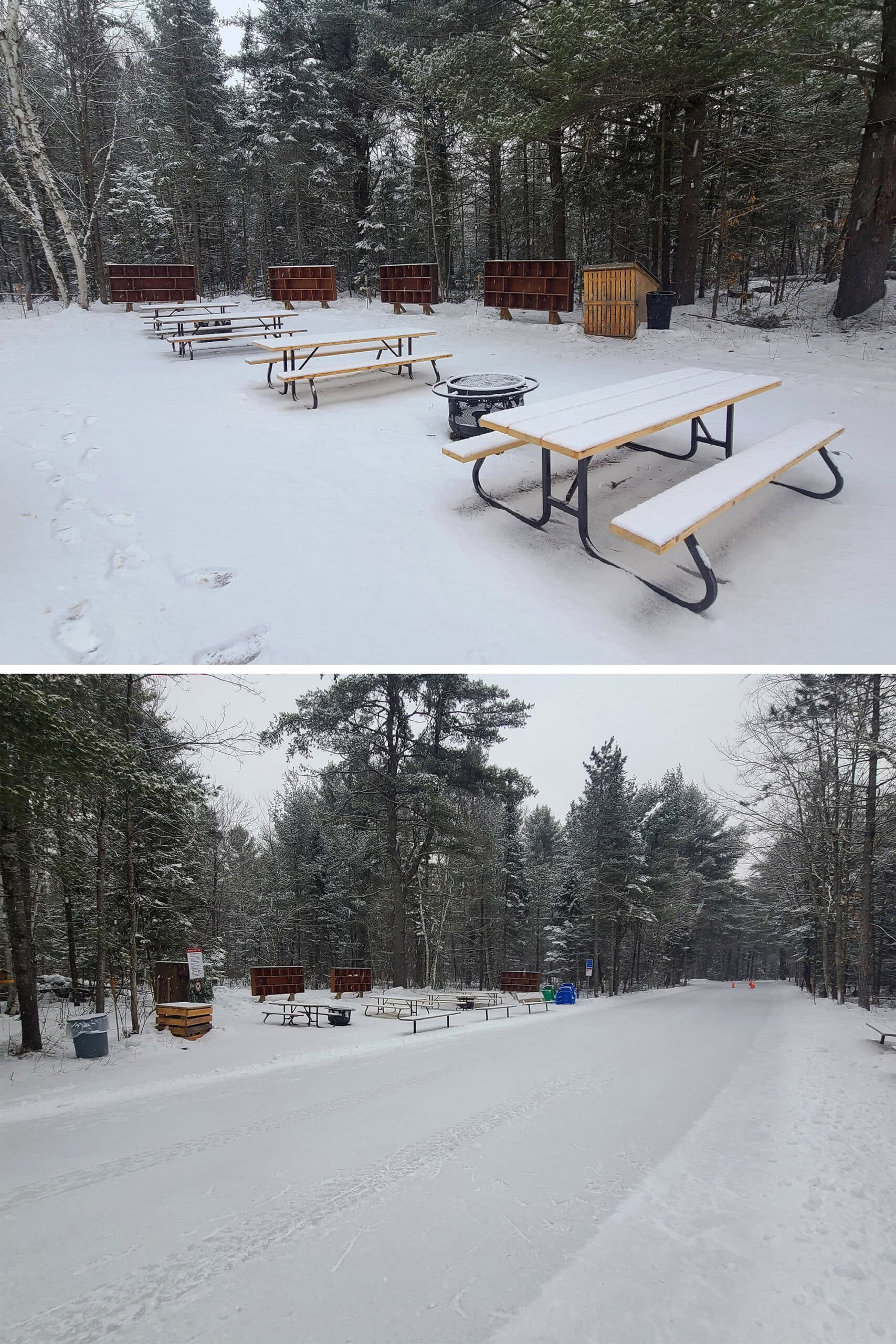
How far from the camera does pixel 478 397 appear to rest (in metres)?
7.41

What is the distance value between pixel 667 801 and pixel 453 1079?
80.4 ft

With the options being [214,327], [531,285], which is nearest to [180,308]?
[214,327]

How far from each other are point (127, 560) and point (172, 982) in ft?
27.3

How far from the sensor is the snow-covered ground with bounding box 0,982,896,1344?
2.93 metres

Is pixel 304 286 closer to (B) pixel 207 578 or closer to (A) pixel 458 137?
(A) pixel 458 137

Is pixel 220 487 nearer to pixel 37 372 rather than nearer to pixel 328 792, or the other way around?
Result: pixel 37 372

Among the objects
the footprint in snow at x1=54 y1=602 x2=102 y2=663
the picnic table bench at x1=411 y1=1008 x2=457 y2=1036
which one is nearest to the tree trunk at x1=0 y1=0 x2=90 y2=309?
the footprint in snow at x1=54 y1=602 x2=102 y2=663

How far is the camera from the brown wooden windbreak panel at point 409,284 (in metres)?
17.9

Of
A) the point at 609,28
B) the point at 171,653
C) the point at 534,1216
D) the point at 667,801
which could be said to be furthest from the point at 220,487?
the point at 667,801

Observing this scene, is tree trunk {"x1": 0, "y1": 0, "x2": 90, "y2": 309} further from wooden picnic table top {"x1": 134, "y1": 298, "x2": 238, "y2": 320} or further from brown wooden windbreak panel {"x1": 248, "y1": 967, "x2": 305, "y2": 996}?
brown wooden windbreak panel {"x1": 248, "y1": 967, "x2": 305, "y2": 996}

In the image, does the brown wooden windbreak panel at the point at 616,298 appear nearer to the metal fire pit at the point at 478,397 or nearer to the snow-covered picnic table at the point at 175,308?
the metal fire pit at the point at 478,397

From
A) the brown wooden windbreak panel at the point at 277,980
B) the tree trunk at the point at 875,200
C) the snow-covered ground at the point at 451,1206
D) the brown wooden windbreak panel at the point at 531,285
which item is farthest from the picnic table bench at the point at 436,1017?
the tree trunk at the point at 875,200

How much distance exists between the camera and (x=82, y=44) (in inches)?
711

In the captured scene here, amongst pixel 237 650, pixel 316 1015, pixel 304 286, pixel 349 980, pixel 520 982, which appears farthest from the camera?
pixel 304 286
